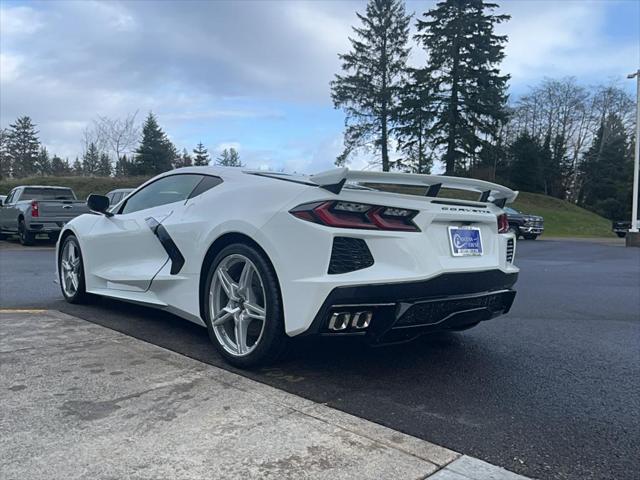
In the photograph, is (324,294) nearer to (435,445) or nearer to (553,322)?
(435,445)

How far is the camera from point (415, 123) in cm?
4253

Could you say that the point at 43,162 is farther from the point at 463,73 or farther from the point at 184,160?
the point at 463,73

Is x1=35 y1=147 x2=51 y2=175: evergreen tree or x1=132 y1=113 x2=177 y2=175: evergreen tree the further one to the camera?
x1=35 y1=147 x2=51 y2=175: evergreen tree

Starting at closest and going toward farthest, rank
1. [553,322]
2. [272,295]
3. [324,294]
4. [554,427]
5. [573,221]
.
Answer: [554,427]
[324,294]
[272,295]
[553,322]
[573,221]

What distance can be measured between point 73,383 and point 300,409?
138cm

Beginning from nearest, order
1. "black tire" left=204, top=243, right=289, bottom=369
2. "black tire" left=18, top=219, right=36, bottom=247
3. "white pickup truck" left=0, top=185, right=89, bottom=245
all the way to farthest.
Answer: "black tire" left=204, top=243, right=289, bottom=369, "white pickup truck" left=0, top=185, right=89, bottom=245, "black tire" left=18, top=219, right=36, bottom=247

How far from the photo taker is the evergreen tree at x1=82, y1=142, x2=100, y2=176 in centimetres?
4356

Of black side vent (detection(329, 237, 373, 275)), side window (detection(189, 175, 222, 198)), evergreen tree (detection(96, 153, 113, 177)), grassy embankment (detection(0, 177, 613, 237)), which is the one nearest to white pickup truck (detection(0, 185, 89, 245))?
side window (detection(189, 175, 222, 198))

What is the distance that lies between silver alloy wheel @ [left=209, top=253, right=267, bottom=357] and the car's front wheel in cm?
244

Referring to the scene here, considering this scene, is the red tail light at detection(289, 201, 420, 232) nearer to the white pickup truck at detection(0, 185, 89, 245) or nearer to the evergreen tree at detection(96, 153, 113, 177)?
the white pickup truck at detection(0, 185, 89, 245)

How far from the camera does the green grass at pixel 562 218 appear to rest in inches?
1462

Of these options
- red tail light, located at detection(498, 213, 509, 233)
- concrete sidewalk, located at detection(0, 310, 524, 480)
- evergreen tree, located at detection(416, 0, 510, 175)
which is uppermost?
evergreen tree, located at detection(416, 0, 510, 175)

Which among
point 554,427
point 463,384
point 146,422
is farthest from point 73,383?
point 554,427

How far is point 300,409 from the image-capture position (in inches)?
113
